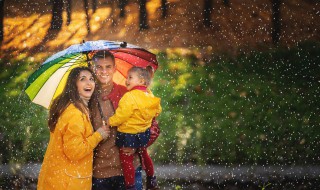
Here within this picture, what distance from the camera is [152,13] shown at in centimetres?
530

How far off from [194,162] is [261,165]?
2.75 ft

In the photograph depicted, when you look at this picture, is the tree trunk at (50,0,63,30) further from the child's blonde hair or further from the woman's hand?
the woman's hand

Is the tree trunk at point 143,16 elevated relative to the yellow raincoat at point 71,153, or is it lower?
elevated

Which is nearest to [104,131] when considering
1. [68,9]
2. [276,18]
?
[68,9]

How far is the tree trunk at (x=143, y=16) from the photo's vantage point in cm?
528

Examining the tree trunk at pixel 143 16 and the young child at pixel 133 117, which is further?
the tree trunk at pixel 143 16

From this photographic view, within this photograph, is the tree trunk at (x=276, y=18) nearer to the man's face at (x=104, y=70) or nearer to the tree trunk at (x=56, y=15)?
the tree trunk at (x=56, y=15)

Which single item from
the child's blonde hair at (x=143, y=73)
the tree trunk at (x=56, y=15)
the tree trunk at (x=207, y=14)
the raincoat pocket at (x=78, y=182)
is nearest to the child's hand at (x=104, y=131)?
the raincoat pocket at (x=78, y=182)

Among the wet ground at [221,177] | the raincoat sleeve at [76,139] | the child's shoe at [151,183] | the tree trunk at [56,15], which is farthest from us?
the tree trunk at [56,15]

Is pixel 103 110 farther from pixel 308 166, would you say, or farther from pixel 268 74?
pixel 268 74

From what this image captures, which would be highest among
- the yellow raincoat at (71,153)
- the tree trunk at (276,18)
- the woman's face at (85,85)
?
the tree trunk at (276,18)

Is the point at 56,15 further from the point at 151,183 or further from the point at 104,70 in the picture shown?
the point at 151,183

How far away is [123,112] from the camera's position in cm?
281

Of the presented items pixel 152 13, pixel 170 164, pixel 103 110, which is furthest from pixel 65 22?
pixel 103 110
